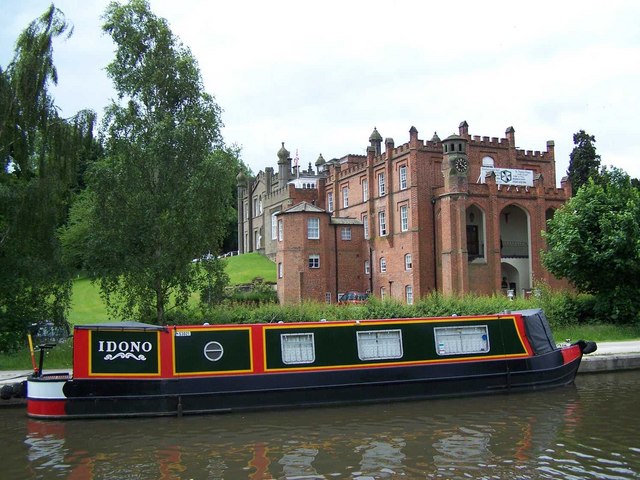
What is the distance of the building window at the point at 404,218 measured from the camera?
46.0 m

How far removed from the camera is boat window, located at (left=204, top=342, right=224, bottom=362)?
14.9 m

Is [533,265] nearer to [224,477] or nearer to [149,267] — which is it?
[149,267]

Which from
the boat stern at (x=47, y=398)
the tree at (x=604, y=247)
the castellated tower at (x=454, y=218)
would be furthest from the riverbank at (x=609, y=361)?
the castellated tower at (x=454, y=218)

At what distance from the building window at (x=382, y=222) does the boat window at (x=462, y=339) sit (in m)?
31.7

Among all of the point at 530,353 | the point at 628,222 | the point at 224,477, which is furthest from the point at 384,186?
the point at 224,477

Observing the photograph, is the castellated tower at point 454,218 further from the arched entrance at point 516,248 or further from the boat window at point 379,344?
the boat window at point 379,344

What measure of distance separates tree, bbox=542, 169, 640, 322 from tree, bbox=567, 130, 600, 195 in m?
25.8

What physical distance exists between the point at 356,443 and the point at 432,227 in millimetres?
34040

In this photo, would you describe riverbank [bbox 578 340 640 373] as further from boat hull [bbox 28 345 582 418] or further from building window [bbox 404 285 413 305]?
building window [bbox 404 285 413 305]

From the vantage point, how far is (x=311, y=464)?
10.5 metres

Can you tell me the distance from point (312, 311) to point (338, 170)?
1332 inches

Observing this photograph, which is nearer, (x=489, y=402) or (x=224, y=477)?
(x=224, y=477)

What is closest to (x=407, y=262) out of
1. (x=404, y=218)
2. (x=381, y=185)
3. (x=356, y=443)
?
(x=404, y=218)

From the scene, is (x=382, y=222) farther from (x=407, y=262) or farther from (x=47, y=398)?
(x=47, y=398)
